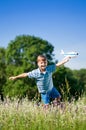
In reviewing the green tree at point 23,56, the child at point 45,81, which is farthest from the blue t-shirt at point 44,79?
the green tree at point 23,56

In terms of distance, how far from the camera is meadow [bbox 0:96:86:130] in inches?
246

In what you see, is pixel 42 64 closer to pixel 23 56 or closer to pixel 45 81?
pixel 45 81

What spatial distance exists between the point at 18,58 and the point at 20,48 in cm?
132

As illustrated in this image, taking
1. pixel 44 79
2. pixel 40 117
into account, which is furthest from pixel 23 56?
pixel 40 117

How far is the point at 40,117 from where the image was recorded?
659cm

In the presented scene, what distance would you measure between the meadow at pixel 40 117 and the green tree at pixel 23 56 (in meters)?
45.0

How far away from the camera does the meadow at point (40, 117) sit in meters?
6.24

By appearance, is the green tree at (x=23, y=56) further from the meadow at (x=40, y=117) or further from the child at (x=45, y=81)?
the meadow at (x=40, y=117)

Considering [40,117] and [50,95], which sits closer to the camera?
[40,117]

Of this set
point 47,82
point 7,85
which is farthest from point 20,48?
point 47,82

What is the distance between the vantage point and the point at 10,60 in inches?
2245

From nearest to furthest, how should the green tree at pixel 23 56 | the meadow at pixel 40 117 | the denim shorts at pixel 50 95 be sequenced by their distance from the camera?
the meadow at pixel 40 117 < the denim shorts at pixel 50 95 < the green tree at pixel 23 56

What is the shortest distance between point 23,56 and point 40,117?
4904 cm

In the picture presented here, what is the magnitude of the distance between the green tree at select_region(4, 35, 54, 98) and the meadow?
45.0m
